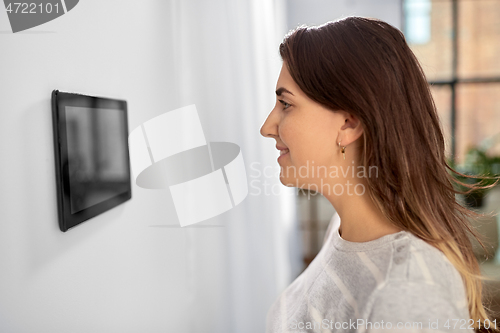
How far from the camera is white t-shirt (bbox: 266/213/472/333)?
2.24 feet

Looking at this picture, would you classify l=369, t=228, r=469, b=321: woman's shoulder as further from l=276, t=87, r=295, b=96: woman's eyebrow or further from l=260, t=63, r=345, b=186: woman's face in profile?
l=276, t=87, r=295, b=96: woman's eyebrow

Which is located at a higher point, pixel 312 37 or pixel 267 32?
pixel 267 32

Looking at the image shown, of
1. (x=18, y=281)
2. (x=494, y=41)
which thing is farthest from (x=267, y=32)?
(x=494, y=41)

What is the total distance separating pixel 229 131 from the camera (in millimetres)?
1656

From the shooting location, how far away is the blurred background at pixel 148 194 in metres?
0.68

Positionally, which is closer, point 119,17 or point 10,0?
point 10,0

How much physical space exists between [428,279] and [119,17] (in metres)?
1.02

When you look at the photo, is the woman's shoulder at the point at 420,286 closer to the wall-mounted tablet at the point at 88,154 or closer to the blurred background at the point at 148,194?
the blurred background at the point at 148,194

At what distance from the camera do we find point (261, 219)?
1.80 metres

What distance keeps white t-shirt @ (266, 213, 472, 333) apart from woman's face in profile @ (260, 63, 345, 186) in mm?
189

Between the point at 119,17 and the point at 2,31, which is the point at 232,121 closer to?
the point at 119,17

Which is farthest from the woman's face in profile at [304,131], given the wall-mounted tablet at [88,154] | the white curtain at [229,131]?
the white curtain at [229,131]

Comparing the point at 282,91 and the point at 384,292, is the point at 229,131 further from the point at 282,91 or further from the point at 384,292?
the point at 384,292

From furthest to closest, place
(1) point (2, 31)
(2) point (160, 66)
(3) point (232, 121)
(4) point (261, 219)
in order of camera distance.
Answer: (4) point (261, 219), (3) point (232, 121), (2) point (160, 66), (1) point (2, 31)
